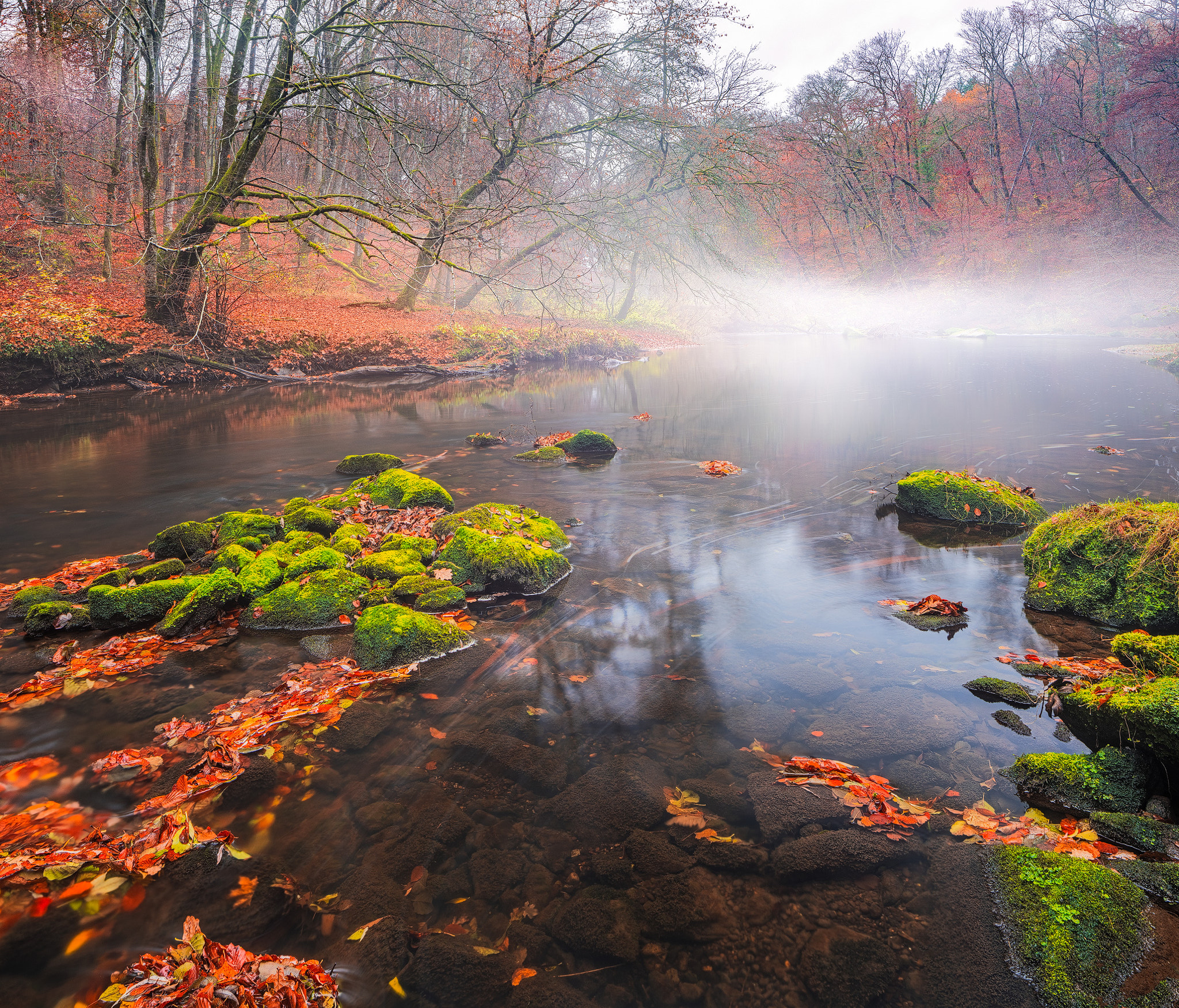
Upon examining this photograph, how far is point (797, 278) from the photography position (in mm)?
54500

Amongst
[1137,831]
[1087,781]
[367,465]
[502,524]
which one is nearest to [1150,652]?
[1087,781]

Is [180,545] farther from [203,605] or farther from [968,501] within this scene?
[968,501]

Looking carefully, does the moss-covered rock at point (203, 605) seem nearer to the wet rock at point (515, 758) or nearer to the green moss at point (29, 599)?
the green moss at point (29, 599)

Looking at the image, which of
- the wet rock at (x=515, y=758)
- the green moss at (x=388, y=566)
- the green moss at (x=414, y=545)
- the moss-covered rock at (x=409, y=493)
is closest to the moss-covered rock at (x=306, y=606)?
the green moss at (x=388, y=566)

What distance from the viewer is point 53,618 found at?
542 cm

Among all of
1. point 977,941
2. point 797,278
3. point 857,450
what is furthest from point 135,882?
point 797,278

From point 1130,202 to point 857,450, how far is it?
3878 cm

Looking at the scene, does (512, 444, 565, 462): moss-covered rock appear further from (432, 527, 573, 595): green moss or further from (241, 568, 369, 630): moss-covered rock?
(241, 568, 369, 630): moss-covered rock

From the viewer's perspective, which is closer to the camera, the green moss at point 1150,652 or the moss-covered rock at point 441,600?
the green moss at point 1150,652

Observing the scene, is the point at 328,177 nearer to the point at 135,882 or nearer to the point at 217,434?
the point at 217,434

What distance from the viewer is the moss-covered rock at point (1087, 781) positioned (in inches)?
134

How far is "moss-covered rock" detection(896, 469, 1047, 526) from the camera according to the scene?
8.41 meters

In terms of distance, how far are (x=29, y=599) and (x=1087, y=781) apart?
8.15m

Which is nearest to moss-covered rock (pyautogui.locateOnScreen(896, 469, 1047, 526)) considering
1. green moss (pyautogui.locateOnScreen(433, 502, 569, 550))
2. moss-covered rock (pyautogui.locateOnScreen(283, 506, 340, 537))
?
green moss (pyautogui.locateOnScreen(433, 502, 569, 550))
